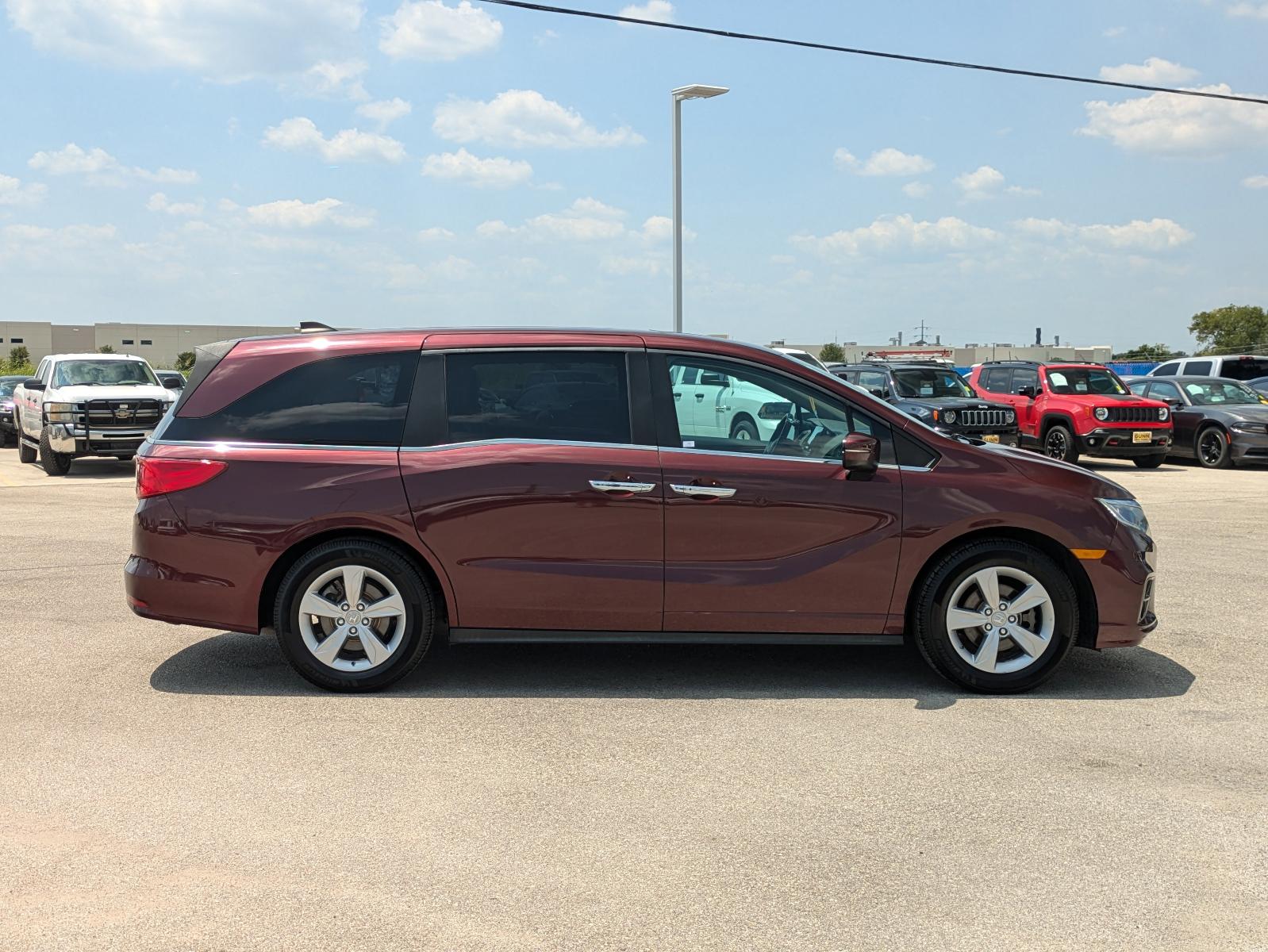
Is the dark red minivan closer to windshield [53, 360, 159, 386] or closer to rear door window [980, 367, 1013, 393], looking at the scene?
windshield [53, 360, 159, 386]

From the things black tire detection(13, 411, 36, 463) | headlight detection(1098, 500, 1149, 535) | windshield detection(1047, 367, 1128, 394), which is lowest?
black tire detection(13, 411, 36, 463)

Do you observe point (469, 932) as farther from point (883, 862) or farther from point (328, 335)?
point (328, 335)

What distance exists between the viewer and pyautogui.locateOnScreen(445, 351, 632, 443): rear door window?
6.09m

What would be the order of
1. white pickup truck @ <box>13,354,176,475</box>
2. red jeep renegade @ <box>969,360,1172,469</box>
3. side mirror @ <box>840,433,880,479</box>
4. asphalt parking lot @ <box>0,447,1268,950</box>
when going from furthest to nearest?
red jeep renegade @ <box>969,360,1172,469</box>, white pickup truck @ <box>13,354,176,475</box>, side mirror @ <box>840,433,880,479</box>, asphalt parking lot @ <box>0,447,1268,950</box>

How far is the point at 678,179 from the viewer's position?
24594 millimetres

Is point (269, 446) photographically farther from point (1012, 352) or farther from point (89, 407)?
point (1012, 352)

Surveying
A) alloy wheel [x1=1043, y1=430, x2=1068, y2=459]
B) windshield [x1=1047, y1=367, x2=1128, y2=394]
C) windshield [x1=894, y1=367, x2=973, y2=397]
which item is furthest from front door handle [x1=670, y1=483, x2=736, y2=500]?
windshield [x1=1047, y1=367, x2=1128, y2=394]

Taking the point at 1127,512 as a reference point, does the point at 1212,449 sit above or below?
below

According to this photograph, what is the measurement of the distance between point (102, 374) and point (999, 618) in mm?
19143

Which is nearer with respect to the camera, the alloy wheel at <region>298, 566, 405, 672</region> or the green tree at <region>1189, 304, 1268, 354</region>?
the alloy wheel at <region>298, 566, 405, 672</region>

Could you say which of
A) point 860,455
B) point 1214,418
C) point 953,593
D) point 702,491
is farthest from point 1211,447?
point 702,491

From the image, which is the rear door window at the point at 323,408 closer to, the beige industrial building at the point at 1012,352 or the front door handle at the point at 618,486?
the front door handle at the point at 618,486

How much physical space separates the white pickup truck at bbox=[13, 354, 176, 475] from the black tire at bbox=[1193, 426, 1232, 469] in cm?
1745

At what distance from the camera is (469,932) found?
3539 millimetres
